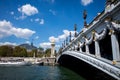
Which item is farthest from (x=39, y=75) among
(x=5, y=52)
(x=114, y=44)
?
(x=5, y=52)

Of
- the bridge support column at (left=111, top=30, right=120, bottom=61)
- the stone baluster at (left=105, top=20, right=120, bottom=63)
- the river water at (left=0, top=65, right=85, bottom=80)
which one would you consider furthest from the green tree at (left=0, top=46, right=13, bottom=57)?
the bridge support column at (left=111, top=30, right=120, bottom=61)

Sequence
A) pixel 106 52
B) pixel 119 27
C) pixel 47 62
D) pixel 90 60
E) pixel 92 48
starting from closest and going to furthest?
pixel 119 27 < pixel 90 60 < pixel 106 52 < pixel 92 48 < pixel 47 62

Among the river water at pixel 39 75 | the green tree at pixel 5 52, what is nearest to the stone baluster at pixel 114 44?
the river water at pixel 39 75

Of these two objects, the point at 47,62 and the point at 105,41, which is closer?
the point at 105,41

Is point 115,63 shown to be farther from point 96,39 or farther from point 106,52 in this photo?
point 106,52

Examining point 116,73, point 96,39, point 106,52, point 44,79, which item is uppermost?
point 96,39

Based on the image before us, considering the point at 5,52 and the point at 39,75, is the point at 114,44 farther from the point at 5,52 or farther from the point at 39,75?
the point at 5,52

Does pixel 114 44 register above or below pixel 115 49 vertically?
above

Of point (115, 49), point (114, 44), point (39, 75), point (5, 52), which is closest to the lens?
point (115, 49)

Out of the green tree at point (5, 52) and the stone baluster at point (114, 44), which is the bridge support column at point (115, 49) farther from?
the green tree at point (5, 52)

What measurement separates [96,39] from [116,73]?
19.3 ft

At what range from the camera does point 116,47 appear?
41.5ft

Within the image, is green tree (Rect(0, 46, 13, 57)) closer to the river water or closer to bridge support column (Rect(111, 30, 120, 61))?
the river water

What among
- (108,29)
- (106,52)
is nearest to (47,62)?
(106,52)
